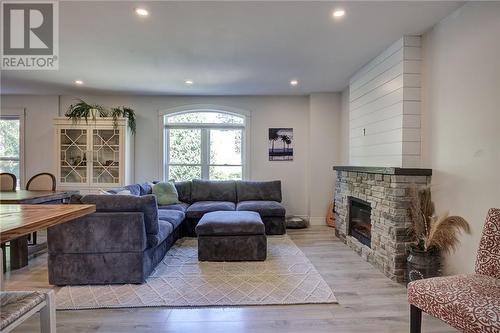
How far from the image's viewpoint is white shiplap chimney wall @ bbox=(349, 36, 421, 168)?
9.30 ft

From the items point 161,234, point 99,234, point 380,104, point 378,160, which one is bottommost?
point 161,234

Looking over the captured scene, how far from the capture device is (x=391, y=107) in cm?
305

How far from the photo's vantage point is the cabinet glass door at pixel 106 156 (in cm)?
500

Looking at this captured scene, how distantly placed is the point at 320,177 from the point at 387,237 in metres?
2.38

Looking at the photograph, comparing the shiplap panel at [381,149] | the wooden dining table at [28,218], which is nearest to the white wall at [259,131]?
the shiplap panel at [381,149]

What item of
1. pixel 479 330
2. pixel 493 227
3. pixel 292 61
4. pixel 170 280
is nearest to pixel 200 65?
pixel 292 61

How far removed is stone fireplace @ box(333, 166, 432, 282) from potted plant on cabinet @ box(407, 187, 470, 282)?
0.11m

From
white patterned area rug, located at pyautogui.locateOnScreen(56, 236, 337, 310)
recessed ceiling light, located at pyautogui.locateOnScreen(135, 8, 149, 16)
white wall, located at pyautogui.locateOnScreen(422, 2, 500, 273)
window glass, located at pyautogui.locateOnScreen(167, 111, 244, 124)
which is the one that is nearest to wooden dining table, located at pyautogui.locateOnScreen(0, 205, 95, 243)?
white patterned area rug, located at pyautogui.locateOnScreen(56, 236, 337, 310)

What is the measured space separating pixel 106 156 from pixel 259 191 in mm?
2889

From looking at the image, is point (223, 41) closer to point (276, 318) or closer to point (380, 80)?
point (380, 80)

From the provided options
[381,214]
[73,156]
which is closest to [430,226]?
[381,214]

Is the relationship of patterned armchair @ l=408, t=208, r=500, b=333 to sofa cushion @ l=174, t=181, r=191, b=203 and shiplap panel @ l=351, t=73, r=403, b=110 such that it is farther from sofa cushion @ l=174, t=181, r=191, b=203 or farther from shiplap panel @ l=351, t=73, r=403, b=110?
sofa cushion @ l=174, t=181, r=191, b=203

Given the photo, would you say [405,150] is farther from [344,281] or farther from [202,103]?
[202,103]

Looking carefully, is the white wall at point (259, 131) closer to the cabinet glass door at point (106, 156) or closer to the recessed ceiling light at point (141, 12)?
the cabinet glass door at point (106, 156)
